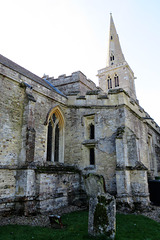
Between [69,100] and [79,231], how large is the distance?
902 cm

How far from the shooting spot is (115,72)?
33594mm

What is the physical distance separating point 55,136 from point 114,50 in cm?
2781

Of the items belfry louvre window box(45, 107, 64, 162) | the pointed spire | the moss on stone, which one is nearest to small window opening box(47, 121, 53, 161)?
belfry louvre window box(45, 107, 64, 162)

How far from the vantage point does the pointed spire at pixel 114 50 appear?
34469 millimetres

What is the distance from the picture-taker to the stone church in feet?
30.0

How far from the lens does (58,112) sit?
13.2m

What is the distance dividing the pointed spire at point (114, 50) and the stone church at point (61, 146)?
72.6 feet

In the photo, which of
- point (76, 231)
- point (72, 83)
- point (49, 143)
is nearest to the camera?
point (76, 231)

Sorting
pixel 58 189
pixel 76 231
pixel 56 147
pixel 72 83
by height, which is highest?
pixel 72 83

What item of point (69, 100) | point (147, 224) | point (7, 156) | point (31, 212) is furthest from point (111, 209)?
point (69, 100)

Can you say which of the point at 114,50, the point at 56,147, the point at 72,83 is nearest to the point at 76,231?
the point at 56,147

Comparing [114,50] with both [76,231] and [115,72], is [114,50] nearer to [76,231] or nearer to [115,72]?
[115,72]

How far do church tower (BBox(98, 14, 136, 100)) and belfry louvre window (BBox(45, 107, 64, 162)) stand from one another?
1994cm

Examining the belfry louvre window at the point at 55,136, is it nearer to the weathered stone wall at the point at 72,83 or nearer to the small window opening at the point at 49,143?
the small window opening at the point at 49,143
